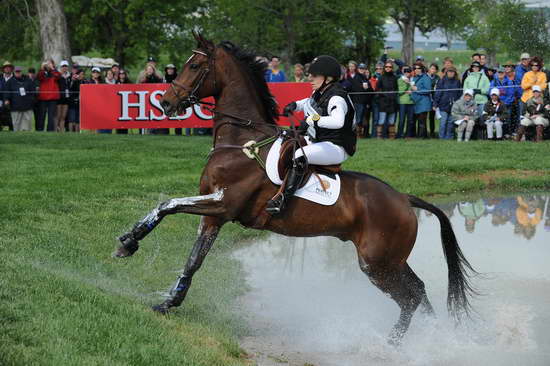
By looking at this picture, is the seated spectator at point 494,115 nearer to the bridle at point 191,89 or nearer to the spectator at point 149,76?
the spectator at point 149,76

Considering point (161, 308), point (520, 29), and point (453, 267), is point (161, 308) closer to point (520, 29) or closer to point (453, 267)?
point (453, 267)

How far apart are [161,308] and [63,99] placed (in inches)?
603

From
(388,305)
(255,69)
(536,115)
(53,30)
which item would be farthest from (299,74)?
(255,69)

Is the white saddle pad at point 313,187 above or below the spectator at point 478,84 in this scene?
below

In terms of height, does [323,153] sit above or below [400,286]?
above

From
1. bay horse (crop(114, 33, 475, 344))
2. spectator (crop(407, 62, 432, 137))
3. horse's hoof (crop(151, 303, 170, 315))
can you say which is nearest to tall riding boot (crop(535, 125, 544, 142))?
spectator (crop(407, 62, 432, 137))

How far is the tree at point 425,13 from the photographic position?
58188mm

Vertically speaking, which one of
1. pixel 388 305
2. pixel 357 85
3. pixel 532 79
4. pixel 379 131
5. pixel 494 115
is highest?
pixel 532 79

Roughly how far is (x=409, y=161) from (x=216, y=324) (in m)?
10.6

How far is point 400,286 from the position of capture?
26.0 feet

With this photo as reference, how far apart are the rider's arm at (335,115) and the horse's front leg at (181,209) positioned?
117 centimetres

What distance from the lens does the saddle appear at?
771cm

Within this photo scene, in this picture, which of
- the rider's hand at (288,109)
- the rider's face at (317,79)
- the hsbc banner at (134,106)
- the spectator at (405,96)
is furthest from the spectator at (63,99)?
the rider's face at (317,79)

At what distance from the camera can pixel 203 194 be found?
7.67 meters
